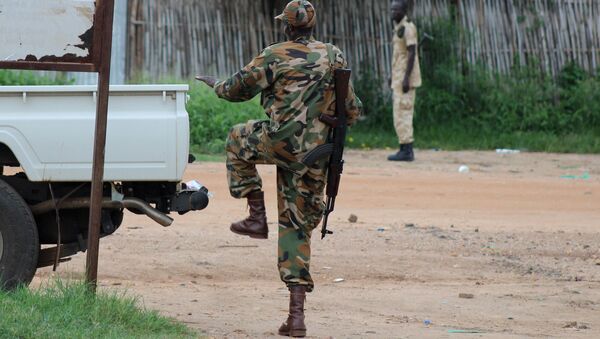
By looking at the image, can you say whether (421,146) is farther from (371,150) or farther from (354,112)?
(354,112)

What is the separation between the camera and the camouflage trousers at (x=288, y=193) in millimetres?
6773

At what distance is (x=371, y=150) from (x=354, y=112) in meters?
10.9

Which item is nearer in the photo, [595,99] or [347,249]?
[347,249]

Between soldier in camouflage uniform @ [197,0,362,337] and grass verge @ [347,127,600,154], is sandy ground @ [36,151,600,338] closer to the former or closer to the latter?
soldier in camouflage uniform @ [197,0,362,337]

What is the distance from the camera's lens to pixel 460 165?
16.1 m

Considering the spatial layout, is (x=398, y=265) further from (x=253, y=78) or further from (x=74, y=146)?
(x=74, y=146)

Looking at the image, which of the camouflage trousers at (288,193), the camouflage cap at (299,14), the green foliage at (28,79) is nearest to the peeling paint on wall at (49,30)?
the camouflage trousers at (288,193)

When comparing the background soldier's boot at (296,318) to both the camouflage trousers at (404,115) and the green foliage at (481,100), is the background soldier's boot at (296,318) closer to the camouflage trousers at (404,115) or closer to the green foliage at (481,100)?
the camouflage trousers at (404,115)

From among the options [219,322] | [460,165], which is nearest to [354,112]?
[219,322]

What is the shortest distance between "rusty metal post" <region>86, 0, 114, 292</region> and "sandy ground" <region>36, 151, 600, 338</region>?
78cm

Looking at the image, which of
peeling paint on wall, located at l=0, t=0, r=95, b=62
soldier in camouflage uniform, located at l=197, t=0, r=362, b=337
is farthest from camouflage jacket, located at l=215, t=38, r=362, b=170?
peeling paint on wall, located at l=0, t=0, r=95, b=62

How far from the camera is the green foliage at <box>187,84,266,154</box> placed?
15.8m

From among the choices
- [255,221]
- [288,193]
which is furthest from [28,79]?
[288,193]

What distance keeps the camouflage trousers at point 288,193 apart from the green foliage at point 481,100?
12.0m
